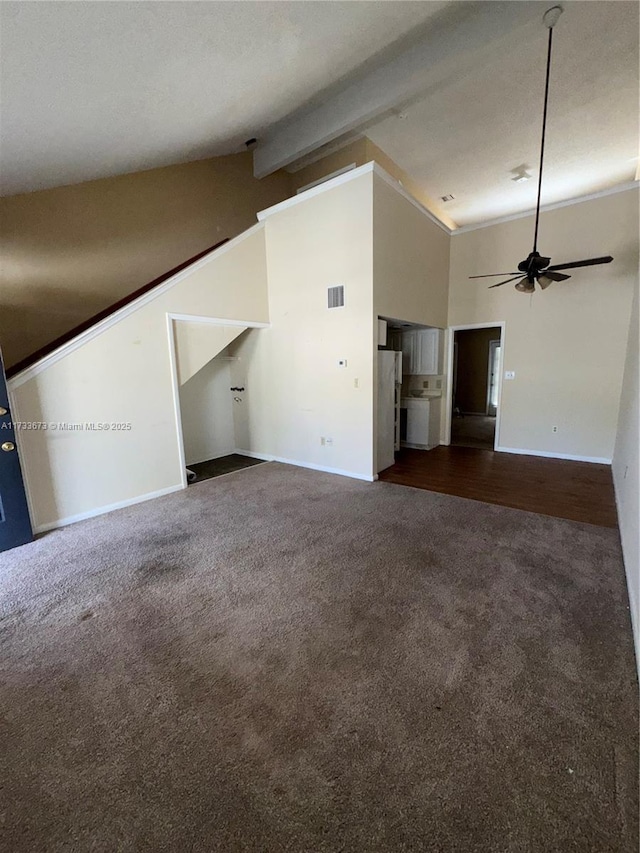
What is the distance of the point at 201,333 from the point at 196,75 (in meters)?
2.43

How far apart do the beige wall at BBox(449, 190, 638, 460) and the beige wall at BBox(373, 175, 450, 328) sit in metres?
0.55

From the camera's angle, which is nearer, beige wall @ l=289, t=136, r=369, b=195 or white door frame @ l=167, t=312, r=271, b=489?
white door frame @ l=167, t=312, r=271, b=489

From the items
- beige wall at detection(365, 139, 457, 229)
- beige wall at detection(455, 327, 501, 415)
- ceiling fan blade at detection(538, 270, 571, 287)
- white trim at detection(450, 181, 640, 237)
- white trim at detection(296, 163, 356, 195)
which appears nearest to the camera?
ceiling fan blade at detection(538, 270, 571, 287)

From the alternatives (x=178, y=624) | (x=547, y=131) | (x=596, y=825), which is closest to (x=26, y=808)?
(x=178, y=624)

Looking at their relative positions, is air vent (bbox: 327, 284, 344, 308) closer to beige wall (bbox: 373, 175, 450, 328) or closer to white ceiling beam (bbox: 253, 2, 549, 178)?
beige wall (bbox: 373, 175, 450, 328)

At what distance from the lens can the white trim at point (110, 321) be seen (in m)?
3.21

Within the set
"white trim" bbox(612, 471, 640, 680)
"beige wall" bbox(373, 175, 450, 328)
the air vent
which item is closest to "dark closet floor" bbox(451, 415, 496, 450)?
"beige wall" bbox(373, 175, 450, 328)

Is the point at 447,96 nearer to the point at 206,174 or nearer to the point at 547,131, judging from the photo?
the point at 547,131

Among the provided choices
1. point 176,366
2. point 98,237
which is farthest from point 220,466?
point 98,237

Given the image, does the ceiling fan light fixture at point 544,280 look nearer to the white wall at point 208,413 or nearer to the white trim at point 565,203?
the white trim at point 565,203

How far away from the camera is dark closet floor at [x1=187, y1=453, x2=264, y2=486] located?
5.05 meters

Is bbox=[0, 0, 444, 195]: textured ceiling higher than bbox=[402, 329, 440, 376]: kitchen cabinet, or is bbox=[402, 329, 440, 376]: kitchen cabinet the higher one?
bbox=[0, 0, 444, 195]: textured ceiling

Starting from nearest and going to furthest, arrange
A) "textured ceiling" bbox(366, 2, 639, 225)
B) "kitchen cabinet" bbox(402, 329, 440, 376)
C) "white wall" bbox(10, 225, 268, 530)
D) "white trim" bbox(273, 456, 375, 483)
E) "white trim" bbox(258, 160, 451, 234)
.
A: "textured ceiling" bbox(366, 2, 639, 225)
"white wall" bbox(10, 225, 268, 530)
"white trim" bbox(258, 160, 451, 234)
"white trim" bbox(273, 456, 375, 483)
"kitchen cabinet" bbox(402, 329, 440, 376)

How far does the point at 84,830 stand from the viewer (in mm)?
1143
